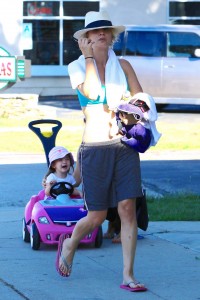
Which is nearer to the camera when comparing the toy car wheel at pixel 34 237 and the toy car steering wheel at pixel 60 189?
the toy car wheel at pixel 34 237

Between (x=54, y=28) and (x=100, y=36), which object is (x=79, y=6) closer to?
(x=54, y=28)

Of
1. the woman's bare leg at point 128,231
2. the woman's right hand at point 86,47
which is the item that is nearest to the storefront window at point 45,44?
the woman's right hand at point 86,47

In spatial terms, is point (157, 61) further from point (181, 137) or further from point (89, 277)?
point (89, 277)

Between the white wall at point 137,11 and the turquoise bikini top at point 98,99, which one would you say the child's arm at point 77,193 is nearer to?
the turquoise bikini top at point 98,99

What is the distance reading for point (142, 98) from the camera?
6.31 metres

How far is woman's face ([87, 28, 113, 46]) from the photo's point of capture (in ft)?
20.9

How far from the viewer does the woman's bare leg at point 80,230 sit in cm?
634

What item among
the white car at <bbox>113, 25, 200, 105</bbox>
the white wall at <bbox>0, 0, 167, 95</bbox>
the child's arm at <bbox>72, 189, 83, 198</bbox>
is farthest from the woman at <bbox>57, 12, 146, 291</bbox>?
the white wall at <bbox>0, 0, 167, 95</bbox>

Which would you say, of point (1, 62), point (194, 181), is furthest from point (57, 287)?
point (1, 62)

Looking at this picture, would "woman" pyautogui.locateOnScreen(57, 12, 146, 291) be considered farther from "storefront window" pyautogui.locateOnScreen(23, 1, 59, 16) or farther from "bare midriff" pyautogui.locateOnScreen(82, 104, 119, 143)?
"storefront window" pyautogui.locateOnScreen(23, 1, 59, 16)

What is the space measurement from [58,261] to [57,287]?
0.26 metres

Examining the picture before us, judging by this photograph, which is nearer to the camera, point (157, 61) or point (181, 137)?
point (181, 137)

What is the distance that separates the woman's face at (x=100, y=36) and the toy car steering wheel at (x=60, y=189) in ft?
6.41

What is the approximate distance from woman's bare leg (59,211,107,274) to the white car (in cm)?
1477
